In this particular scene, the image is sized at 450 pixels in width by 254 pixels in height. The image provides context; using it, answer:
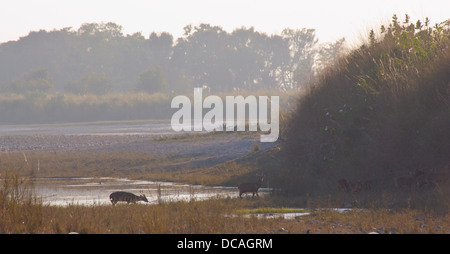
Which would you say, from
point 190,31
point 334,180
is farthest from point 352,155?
point 190,31

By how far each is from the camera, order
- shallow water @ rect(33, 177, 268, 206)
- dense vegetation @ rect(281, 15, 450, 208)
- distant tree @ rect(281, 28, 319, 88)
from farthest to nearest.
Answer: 1. distant tree @ rect(281, 28, 319, 88)
2. shallow water @ rect(33, 177, 268, 206)
3. dense vegetation @ rect(281, 15, 450, 208)

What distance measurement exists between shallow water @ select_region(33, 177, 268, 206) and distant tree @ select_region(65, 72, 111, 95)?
69.0 metres

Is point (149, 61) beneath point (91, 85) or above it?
above

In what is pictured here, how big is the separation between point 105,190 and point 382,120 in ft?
27.3

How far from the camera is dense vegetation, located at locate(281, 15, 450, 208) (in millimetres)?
14633

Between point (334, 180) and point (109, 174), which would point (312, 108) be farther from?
point (109, 174)

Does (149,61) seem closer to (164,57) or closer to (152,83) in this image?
(164,57)

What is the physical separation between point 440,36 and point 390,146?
4.36m

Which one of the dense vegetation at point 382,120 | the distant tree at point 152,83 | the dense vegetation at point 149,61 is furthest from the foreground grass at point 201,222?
the distant tree at point 152,83

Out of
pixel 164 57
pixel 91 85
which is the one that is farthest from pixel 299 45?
pixel 91 85

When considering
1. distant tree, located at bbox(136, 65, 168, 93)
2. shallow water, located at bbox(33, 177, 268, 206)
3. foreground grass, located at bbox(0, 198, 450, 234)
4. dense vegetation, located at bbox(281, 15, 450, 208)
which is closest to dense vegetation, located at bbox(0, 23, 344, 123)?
distant tree, located at bbox(136, 65, 168, 93)

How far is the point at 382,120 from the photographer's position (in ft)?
52.6

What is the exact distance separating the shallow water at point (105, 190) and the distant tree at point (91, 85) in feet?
226

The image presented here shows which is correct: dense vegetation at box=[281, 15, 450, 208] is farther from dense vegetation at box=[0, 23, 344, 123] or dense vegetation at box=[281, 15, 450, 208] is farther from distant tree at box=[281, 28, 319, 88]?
distant tree at box=[281, 28, 319, 88]
